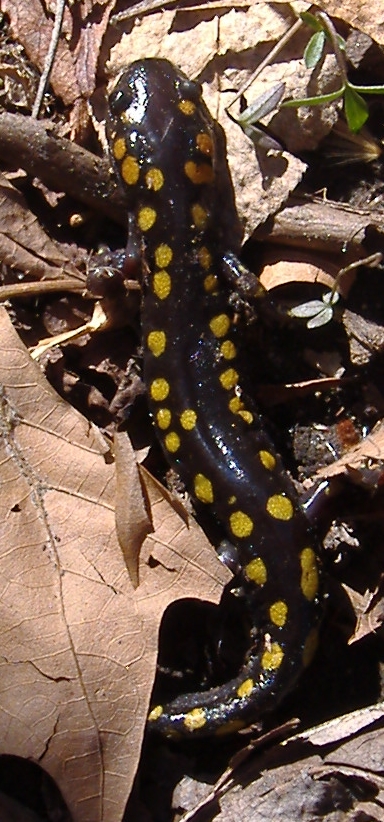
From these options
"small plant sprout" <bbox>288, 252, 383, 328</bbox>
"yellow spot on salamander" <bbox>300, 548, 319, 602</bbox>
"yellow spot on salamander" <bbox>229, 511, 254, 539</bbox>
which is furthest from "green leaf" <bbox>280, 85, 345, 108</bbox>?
"yellow spot on salamander" <bbox>300, 548, 319, 602</bbox>

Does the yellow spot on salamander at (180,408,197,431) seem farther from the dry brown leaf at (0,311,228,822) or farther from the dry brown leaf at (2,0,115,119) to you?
the dry brown leaf at (2,0,115,119)

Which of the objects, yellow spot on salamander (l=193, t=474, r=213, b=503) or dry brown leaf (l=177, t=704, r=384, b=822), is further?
yellow spot on salamander (l=193, t=474, r=213, b=503)

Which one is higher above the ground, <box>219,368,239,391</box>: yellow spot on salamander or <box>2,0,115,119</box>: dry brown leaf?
<box>2,0,115,119</box>: dry brown leaf

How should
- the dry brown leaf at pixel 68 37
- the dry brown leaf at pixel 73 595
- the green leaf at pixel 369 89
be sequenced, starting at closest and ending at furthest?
the dry brown leaf at pixel 73 595 < the green leaf at pixel 369 89 < the dry brown leaf at pixel 68 37

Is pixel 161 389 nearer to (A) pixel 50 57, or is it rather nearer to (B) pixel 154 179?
(B) pixel 154 179

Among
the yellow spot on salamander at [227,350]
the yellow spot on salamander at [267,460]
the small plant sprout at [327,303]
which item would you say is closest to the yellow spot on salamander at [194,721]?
the yellow spot on salamander at [267,460]

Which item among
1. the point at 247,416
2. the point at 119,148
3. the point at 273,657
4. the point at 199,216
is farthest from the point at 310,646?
the point at 119,148

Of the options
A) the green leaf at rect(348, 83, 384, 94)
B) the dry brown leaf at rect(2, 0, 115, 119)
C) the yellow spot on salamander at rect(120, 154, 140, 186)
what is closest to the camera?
the green leaf at rect(348, 83, 384, 94)

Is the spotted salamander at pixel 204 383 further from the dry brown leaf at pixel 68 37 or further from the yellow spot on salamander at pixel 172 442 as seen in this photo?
the dry brown leaf at pixel 68 37
